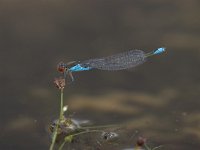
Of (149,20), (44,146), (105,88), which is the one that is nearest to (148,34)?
(149,20)

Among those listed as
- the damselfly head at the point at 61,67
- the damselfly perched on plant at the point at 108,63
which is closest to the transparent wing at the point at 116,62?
the damselfly perched on plant at the point at 108,63

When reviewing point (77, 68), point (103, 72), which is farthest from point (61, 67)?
point (103, 72)

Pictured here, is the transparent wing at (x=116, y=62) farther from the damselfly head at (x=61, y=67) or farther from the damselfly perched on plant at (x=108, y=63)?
the damselfly head at (x=61, y=67)

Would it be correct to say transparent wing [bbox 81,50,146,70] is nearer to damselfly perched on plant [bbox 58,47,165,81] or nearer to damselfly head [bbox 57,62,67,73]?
damselfly perched on plant [bbox 58,47,165,81]

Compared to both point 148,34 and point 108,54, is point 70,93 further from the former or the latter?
point 148,34

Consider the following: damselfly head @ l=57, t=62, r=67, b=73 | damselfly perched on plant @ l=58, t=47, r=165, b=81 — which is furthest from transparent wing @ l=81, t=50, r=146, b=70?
damselfly head @ l=57, t=62, r=67, b=73

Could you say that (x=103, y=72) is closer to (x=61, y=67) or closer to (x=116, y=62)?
(x=116, y=62)

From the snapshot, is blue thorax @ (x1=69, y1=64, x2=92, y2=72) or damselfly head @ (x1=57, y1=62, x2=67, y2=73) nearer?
damselfly head @ (x1=57, y1=62, x2=67, y2=73)

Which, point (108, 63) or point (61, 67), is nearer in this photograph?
point (61, 67)

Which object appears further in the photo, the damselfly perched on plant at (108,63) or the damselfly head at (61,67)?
the damselfly perched on plant at (108,63)
